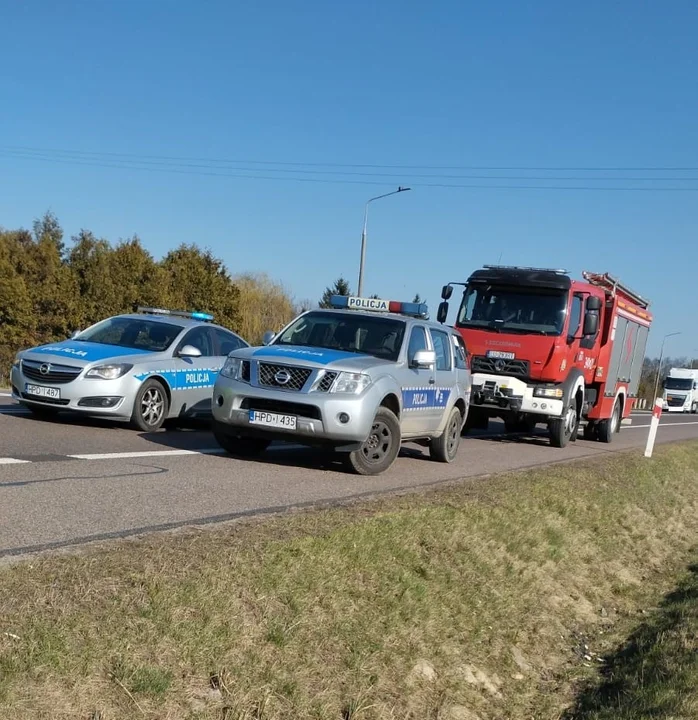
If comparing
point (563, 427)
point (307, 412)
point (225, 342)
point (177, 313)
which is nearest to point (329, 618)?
point (307, 412)

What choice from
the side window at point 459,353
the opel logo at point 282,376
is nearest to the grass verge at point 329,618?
the opel logo at point 282,376

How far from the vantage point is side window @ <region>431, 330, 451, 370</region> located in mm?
11984

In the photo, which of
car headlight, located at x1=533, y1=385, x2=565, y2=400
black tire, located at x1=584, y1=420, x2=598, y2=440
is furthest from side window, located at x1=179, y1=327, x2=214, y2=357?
black tire, located at x1=584, y1=420, x2=598, y2=440

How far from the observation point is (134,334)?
13.0 metres

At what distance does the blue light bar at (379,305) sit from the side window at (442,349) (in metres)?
0.34

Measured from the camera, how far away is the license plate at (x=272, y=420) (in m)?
9.55

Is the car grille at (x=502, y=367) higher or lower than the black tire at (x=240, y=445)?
higher

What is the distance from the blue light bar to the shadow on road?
5.24 metres

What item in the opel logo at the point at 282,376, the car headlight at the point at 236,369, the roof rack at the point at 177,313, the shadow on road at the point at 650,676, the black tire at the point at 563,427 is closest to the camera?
the shadow on road at the point at 650,676

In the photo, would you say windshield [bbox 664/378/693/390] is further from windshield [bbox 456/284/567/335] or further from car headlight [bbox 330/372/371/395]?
→ car headlight [bbox 330/372/371/395]

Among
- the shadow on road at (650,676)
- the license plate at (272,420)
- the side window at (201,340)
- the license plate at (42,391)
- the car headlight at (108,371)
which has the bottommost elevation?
the shadow on road at (650,676)

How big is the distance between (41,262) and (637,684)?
4478 cm

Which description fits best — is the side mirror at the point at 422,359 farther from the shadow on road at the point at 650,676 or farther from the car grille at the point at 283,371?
the shadow on road at the point at 650,676

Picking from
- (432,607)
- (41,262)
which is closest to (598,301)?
(432,607)
